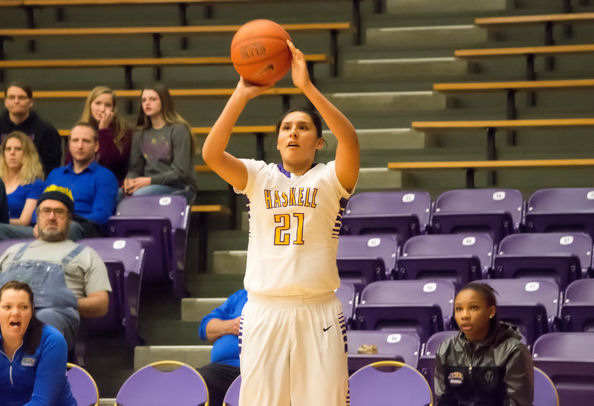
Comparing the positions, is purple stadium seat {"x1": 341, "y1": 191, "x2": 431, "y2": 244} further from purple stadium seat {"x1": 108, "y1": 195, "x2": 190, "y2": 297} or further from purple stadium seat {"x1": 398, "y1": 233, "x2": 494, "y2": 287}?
purple stadium seat {"x1": 108, "y1": 195, "x2": 190, "y2": 297}

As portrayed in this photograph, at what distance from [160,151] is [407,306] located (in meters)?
2.38

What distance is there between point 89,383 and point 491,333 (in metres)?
1.92

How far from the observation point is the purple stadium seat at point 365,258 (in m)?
6.00

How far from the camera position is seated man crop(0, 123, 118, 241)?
259 inches

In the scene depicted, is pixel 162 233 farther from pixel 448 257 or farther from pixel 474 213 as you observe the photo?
pixel 474 213

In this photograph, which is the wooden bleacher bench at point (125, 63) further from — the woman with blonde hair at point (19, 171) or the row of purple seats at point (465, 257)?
the row of purple seats at point (465, 257)

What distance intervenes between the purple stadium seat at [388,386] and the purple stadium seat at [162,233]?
1.98 m

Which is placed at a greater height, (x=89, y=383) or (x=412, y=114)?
(x=412, y=114)

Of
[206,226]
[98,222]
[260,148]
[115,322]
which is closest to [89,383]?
Result: [115,322]

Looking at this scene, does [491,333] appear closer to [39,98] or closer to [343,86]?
[343,86]

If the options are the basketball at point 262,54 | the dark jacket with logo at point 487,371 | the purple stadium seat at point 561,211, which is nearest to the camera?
the basketball at point 262,54

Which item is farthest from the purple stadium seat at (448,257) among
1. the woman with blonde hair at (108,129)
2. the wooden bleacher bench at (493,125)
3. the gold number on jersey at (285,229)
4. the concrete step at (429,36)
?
the concrete step at (429,36)

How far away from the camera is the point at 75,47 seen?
946cm

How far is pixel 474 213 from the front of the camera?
20.9ft
